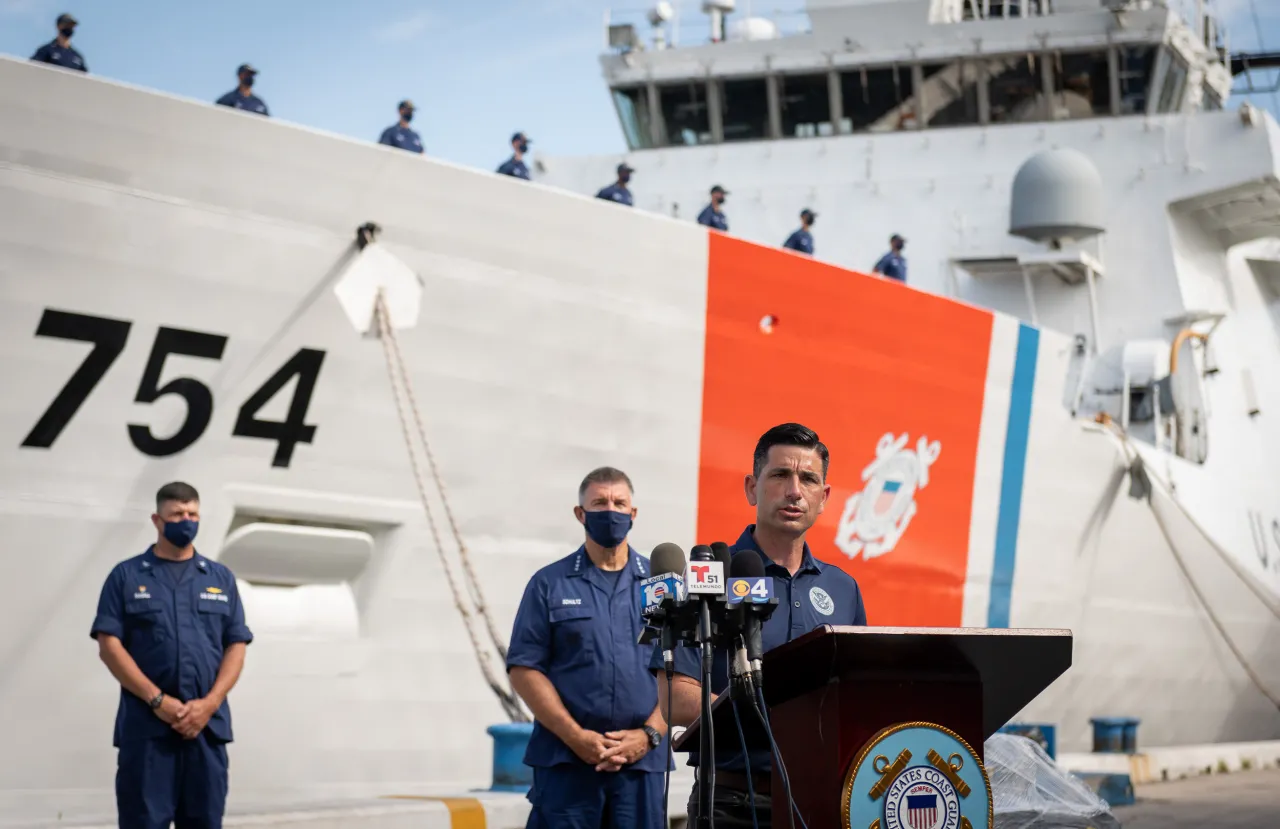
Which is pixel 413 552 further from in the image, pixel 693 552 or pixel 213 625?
pixel 693 552

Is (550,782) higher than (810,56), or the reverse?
(810,56)

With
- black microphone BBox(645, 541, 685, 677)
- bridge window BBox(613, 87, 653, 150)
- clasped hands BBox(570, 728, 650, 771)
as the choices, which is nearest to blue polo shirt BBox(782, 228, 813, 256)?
bridge window BBox(613, 87, 653, 150)

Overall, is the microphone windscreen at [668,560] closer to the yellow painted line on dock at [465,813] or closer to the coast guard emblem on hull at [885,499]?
the yellow painted line on dock at [465,813]

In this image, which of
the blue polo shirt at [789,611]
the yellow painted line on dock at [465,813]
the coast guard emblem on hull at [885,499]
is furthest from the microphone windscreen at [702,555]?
the coast guard emblem on hull at [885,499]

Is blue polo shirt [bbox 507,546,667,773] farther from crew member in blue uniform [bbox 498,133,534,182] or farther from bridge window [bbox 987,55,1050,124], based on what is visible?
bridge window [bbox 987,55,1050,124]

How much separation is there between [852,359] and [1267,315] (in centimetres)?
718

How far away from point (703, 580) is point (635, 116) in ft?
34.2

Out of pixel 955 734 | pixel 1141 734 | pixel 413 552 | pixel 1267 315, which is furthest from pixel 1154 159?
pixel 955 734

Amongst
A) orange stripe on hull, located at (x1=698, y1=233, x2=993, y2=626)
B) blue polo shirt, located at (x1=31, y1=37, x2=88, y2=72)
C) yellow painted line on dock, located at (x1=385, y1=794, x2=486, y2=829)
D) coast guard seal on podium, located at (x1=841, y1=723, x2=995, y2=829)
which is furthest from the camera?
orange stripe on hull, located at (x1=698, y1=233, x2=993, y2=626)

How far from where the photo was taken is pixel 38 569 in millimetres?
5457

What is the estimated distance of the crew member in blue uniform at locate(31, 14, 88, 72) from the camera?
6.53m

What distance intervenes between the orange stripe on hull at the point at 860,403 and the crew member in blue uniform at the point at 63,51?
308 cm

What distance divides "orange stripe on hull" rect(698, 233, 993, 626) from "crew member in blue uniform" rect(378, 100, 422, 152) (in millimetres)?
1943

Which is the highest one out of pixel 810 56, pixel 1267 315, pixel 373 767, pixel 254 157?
pixel 810 56
